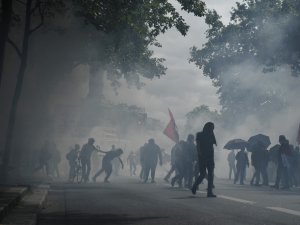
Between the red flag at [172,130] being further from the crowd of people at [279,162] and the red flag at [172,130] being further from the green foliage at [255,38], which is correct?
the green foliage at [255,38]

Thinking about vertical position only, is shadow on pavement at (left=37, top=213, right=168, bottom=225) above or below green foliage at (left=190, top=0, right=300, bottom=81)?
below

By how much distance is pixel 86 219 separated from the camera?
325 inches

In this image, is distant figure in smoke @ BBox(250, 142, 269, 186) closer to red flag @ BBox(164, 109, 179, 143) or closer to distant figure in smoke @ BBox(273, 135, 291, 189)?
distant figure in smoke @ BBox(273, 135, 291, 189)

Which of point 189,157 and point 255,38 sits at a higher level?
point 255,38

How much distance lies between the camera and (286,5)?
3559cm

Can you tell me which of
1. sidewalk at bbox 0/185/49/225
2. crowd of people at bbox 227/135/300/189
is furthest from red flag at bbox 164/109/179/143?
sidewalk at bbox 0/185/49/225

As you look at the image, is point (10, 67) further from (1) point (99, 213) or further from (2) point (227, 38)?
(1) point (99, 213)

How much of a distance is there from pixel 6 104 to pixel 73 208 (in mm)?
32725

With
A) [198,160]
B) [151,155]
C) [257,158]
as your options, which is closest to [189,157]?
[198,160]

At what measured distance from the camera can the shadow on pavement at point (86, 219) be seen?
7.85 m

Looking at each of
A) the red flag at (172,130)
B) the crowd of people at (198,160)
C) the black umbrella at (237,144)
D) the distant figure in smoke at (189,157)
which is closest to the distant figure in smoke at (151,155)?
the crowd of people at (198,160)

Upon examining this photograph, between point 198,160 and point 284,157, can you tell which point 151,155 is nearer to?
point 284,157

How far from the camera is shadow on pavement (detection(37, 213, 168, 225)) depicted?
7852mm

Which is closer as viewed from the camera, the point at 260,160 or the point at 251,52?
the point at 260,160
